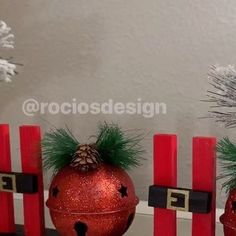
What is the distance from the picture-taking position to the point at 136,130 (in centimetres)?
87

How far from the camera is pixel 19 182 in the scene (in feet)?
2.31

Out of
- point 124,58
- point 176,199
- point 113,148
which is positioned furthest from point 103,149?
point 124,58

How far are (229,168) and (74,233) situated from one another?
0.80 ft

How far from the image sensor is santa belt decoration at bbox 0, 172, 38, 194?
697mm

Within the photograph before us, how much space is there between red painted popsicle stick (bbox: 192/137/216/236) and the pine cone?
0.47ft

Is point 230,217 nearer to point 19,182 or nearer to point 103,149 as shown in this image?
point 103,149

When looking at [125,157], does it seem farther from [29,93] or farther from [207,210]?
[29,93]

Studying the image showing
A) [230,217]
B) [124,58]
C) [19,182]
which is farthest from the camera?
[124,58]

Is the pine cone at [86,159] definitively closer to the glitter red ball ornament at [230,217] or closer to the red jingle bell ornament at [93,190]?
the red jingle bell ornament at [93,190]

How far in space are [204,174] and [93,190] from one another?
0.52 ft

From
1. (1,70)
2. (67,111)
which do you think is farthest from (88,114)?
Result: (1,70)

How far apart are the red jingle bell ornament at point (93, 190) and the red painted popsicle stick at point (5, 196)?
4.7 inches

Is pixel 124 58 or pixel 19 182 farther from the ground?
pixel 124 58

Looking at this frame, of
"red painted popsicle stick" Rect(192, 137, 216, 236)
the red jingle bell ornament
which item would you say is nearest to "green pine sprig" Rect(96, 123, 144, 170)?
the red jingle bell ornament
